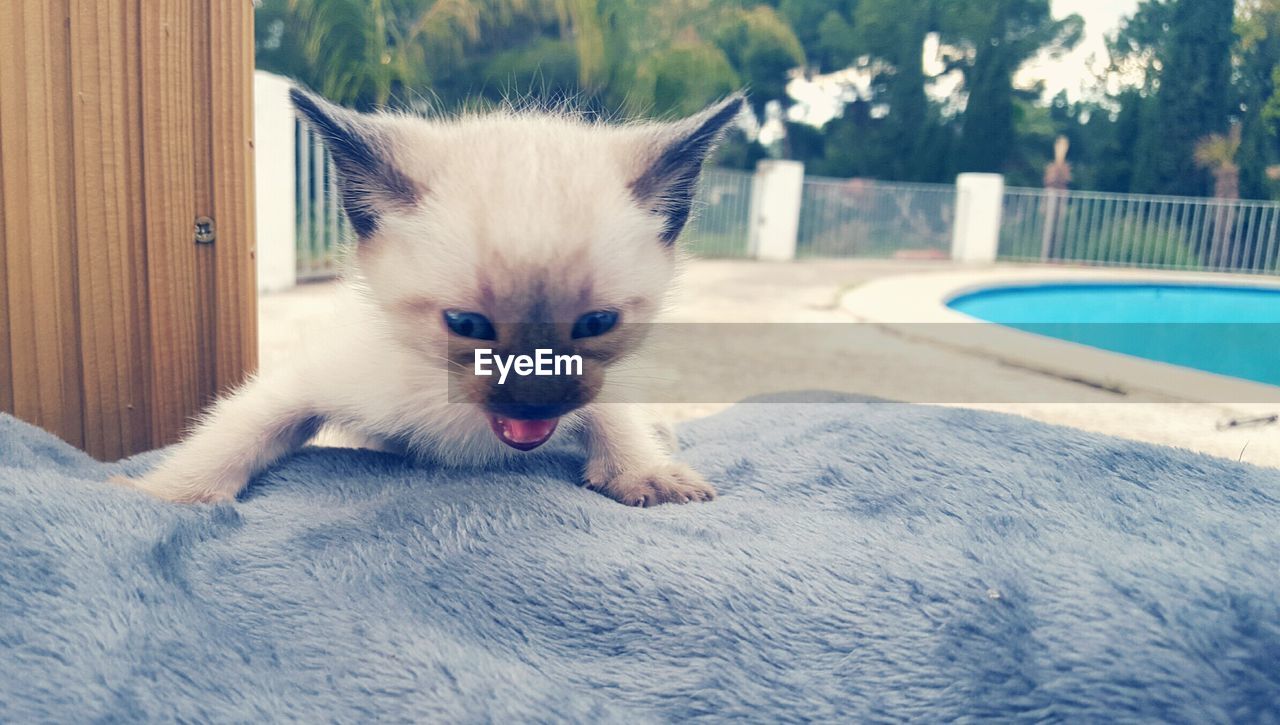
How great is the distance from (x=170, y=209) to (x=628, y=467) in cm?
95

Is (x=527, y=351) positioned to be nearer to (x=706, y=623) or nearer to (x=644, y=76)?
(x=706, y=623)

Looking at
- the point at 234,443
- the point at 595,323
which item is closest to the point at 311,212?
the point at 234,443

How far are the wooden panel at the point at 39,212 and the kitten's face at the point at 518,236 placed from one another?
73 cm

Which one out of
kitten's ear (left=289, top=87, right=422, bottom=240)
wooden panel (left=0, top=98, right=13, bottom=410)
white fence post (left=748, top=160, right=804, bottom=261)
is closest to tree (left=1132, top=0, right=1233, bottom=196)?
white fence post (left=748, top=160, right=804, bottom=261)

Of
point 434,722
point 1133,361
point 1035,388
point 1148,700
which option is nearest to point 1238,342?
point 1133,361

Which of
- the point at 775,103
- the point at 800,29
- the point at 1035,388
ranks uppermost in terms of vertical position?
the point at 800,29

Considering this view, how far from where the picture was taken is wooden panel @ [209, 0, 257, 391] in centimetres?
152

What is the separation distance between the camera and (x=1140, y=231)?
11.4 meters

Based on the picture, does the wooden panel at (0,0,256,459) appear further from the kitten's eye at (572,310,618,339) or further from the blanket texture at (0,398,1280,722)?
the kitten's eye at (572,310,618,339)

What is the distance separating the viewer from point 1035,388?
11.3 ft

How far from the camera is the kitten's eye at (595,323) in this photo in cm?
94

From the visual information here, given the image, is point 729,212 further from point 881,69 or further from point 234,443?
point 234,443

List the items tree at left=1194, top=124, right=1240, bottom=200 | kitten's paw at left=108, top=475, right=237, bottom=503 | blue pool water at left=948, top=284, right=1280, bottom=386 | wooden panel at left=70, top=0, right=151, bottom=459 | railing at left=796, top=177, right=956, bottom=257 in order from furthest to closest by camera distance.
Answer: railing at left=796, top=177, right=956, bottom=257 → tree at left=1194, top=124, right=1240, bottom=200 → blue pool water at left=948, top=284, right=1280, bottom=386 → wooden panel at left=70, top=0, right=151, bottom=459 → kitten's paw at left=108, top=475, right=237, bottom=503

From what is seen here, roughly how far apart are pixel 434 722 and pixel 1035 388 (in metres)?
3.22
